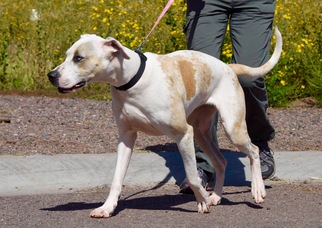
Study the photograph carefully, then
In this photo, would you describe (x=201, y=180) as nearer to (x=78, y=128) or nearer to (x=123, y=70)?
(x=123, y=70)

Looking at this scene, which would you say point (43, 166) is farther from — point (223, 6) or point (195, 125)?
point (223, 6)

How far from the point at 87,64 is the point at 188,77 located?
3.05 ft

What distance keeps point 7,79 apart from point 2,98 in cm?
79

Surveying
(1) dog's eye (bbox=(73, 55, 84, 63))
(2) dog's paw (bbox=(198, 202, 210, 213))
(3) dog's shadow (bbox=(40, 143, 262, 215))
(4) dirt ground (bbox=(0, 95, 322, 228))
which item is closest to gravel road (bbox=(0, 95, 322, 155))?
(4) dirt ground (bbox=(0, 95, 322, 228))

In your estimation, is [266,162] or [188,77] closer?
[188,77]

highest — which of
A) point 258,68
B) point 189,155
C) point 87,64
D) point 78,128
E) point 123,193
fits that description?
point 87,64

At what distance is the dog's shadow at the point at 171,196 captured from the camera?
23.6 feet

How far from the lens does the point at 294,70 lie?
12445 millimetres

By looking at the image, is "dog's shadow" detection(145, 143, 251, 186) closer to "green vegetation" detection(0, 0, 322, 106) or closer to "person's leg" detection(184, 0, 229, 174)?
"person's leg" detection(184, 0, 229, 174)

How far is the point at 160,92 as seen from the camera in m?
6.65

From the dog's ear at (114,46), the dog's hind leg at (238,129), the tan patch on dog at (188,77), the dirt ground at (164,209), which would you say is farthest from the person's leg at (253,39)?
the dog's ear at (114,46)

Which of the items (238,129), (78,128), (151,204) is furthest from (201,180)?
(78,128)

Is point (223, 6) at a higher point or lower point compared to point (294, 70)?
higher

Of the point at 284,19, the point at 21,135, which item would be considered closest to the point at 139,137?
the point at 21,135
